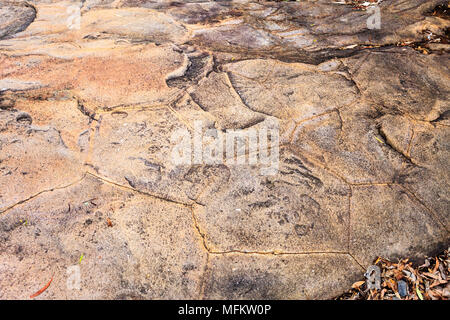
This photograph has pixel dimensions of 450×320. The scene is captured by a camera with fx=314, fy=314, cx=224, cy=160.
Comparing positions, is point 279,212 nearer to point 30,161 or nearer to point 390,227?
point 390,227

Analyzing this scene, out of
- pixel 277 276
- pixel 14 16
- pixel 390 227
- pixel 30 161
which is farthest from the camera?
pixel 14 16

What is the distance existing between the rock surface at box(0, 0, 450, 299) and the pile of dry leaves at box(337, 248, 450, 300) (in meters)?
0.06

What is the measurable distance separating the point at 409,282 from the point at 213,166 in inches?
50.9

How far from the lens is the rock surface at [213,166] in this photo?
5.49 ft

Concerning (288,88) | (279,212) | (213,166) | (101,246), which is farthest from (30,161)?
(288,88)

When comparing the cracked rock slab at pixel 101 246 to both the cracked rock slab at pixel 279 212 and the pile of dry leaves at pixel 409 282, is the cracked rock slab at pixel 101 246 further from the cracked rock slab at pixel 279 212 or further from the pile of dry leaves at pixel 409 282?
the pile of dry leaves at pixel 409 282

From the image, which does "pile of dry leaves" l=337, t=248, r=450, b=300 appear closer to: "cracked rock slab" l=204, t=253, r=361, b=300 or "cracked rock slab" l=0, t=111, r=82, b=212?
"cracked rock slab" l=204, t=253, r=361, b=300

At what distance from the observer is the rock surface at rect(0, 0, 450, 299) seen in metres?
1.67

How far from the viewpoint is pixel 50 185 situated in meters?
1.96

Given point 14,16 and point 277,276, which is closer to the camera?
point 277,276

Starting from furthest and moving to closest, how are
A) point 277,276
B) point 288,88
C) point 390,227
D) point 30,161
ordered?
point 288,88 → point 30,161 → point 390,227 → point 277,276

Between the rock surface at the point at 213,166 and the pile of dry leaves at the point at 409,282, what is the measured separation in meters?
0.06

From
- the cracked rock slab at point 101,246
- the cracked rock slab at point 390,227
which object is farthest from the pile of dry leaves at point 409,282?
the cracked rock slab at point 101,246

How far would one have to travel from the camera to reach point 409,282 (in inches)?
66.4
